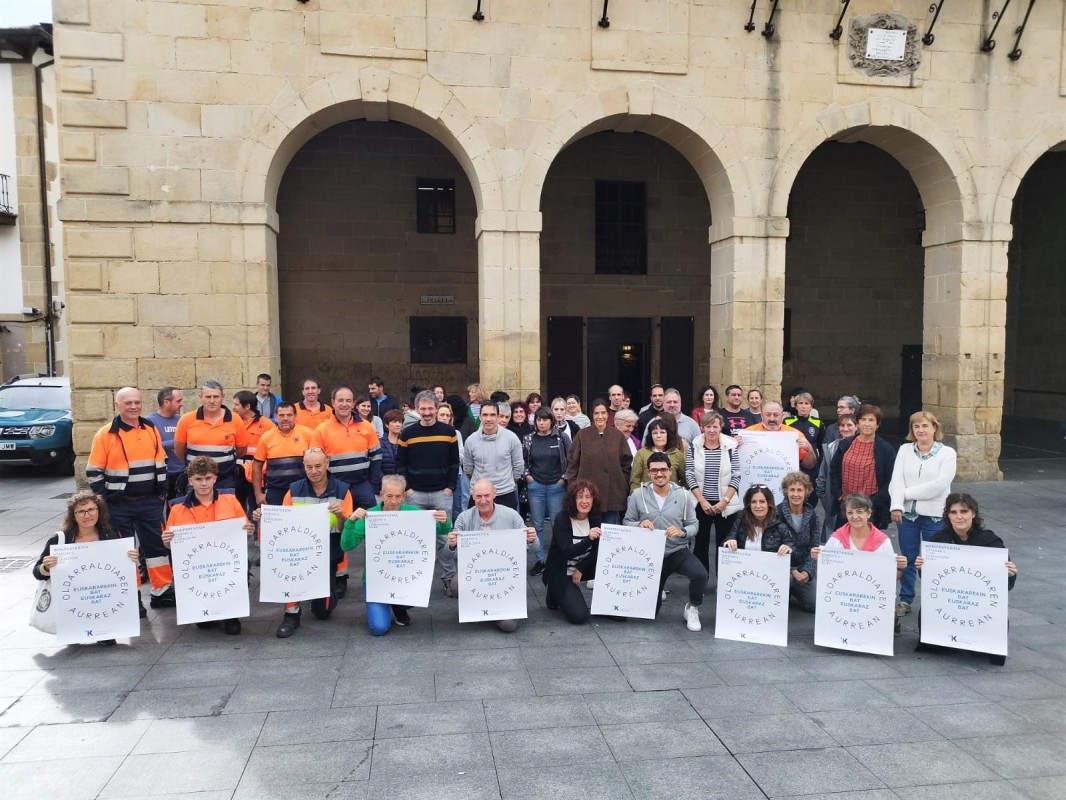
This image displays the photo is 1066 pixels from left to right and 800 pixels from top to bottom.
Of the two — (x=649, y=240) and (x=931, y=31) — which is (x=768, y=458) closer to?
(x=931, y=31)

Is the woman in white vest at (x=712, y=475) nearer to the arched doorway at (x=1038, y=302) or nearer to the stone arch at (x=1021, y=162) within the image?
the stone arch at (x=1021, y=162)

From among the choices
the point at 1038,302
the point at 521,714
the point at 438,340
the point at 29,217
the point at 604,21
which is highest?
the point at 604,21

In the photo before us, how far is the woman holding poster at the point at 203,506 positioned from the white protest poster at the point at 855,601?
4.49m

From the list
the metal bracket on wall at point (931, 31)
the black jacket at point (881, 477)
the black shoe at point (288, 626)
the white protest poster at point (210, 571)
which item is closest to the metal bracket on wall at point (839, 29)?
the metal bracket on wall at point (931, 31)

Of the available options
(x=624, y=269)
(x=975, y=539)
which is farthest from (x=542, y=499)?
(x=624, y=269)

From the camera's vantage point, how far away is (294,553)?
576cm

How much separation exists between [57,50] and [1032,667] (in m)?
12.2

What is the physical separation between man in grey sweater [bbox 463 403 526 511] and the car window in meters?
9.83

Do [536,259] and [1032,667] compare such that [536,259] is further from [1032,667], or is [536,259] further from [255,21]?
[1032,667]

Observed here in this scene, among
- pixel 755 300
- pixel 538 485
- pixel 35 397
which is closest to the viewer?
pixel 538 485

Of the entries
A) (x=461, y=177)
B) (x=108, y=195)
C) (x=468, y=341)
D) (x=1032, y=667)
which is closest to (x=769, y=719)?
(x=1032, y=667)

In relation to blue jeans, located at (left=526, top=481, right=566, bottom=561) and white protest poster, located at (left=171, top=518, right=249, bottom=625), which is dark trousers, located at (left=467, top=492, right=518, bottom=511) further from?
white protest poster, located at (left=171, top=518, right=249, bottom=625)

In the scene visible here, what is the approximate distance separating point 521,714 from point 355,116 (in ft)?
29.9

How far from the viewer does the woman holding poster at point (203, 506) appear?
565 centimetres
